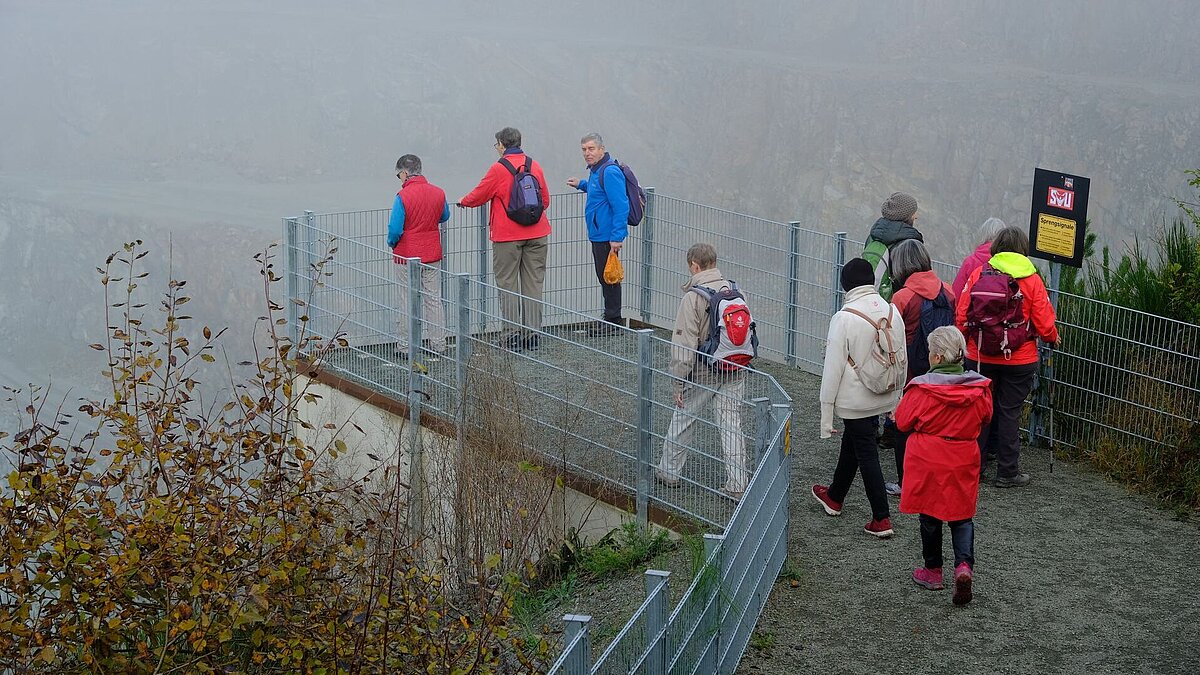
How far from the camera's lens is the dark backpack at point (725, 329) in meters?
8.10

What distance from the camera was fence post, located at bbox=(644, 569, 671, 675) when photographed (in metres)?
4.85

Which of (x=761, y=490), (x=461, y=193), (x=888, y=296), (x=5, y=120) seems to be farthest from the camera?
(x=5, y=120)

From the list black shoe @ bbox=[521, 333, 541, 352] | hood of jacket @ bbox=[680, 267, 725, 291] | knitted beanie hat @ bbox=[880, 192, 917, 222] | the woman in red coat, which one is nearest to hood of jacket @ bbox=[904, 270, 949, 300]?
knitted beanie hat @ bbox=[880, 192, 917, 222]

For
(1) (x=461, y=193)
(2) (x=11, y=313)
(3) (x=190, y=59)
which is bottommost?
(2) (x=11, y=313)

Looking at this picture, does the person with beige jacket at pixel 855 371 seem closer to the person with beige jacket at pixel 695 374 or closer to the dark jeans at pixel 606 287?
the person with beige jacket at pixel 695 374

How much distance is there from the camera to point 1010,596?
24.2ft

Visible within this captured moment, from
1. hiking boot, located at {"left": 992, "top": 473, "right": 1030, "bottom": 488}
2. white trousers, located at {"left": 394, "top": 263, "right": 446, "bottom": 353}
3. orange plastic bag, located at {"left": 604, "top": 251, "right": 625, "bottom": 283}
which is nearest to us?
hiking boot, located at {"left": 992, "top": 473, "right": 1030, "bottom": 488}

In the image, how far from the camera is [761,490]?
6.52 m

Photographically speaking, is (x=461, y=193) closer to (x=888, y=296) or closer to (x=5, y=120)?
(x=5, y=120)

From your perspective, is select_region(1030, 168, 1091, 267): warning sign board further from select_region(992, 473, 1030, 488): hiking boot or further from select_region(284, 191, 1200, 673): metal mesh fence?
A: select_region(992, 473, 1030, 488): hiking boot

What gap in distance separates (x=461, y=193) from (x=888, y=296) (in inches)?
2865

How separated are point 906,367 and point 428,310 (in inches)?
166

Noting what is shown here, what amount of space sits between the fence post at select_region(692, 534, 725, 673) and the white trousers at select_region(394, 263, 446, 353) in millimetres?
4689

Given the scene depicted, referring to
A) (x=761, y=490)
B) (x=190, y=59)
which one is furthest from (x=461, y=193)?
(x=761, y=490)
